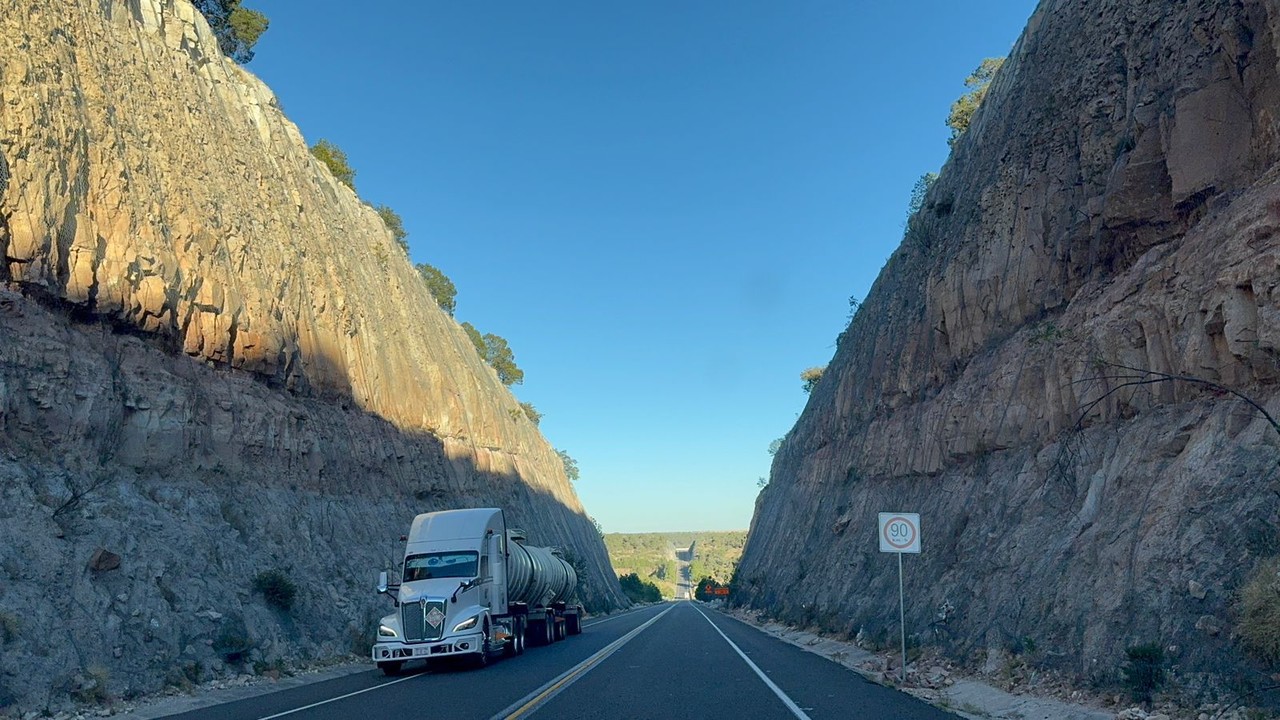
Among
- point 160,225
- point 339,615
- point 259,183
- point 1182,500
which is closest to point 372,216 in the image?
point 259,183

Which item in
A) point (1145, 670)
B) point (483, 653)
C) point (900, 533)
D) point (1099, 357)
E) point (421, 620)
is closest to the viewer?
point (1145, 670)

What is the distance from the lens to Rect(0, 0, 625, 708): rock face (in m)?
16.7

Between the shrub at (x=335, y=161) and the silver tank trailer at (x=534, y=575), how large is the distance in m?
30.2

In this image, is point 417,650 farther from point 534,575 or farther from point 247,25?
point 247,25

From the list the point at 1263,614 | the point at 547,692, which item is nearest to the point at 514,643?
the point at 547,692

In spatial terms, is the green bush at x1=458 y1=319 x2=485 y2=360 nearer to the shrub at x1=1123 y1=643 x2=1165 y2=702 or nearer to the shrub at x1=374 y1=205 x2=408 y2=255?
the shrub at x1=374 y1=205 x2=408 y2=255

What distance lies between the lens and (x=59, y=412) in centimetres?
1875

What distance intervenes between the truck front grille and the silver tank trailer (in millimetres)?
4804

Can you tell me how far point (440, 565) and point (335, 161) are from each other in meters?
38.9

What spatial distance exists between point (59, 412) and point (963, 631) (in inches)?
801

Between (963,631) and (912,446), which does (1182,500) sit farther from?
(912,446)

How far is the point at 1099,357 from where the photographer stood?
17.8 meters

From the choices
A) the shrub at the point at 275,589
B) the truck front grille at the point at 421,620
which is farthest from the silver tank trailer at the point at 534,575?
the shrub at the point at 275,589

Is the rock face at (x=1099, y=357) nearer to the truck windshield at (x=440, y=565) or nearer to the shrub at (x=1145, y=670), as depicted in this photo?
the shrub at (x=1145, y=670)
